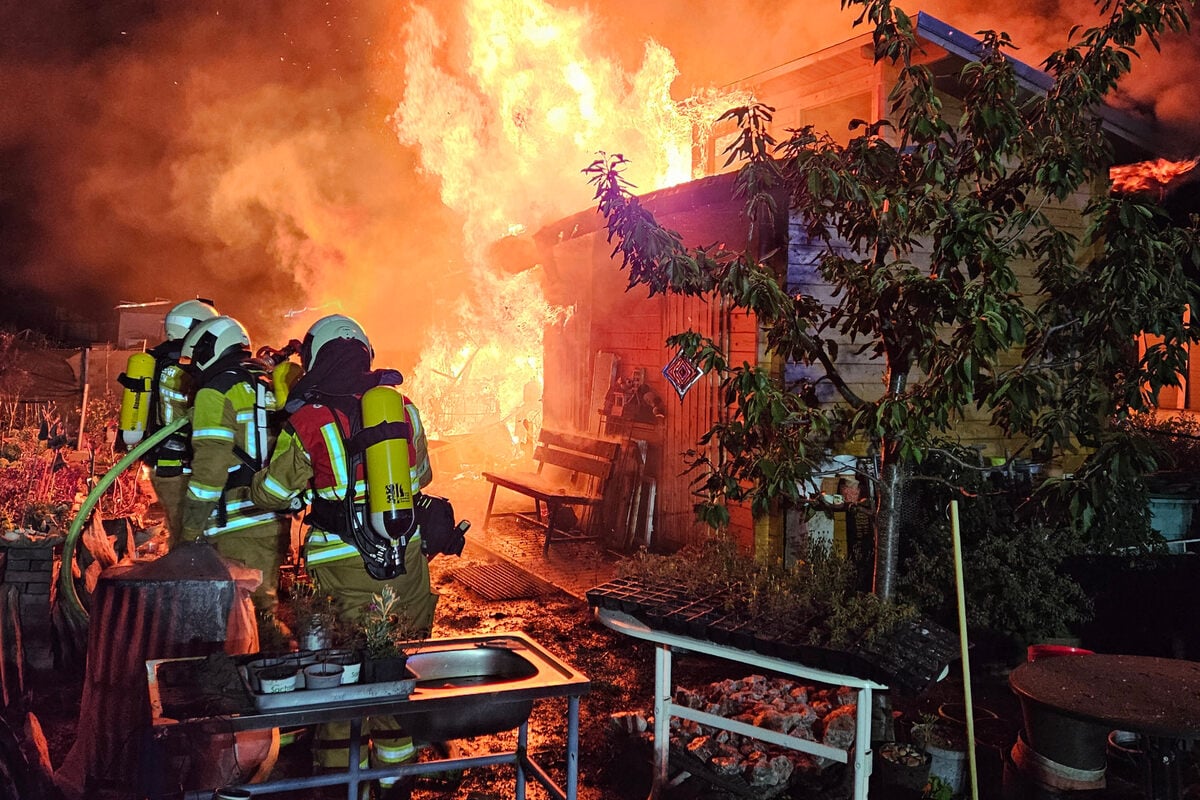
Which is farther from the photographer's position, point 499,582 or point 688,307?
point 688,307

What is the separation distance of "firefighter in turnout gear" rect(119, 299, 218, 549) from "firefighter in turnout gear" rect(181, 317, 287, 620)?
355 mm

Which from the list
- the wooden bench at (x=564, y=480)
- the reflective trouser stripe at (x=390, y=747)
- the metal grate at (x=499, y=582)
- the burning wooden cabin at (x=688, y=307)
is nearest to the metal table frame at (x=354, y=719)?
the reflective trouser stripe at (x=390, y=747)

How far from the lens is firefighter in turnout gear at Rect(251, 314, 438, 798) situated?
4191mm

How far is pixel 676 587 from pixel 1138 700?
2.22 metres

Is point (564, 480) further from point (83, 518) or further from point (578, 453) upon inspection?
point (83, 518)

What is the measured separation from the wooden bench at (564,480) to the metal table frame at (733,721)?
605cm

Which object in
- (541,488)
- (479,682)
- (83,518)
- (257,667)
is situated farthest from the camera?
(541,488)

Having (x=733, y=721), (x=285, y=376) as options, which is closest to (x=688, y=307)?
(x=285, y=376)

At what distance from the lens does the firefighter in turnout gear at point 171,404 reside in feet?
18.0

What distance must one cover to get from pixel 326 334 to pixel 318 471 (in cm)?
70

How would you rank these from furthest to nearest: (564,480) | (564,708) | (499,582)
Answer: (564,480), (499,582), (564,708)

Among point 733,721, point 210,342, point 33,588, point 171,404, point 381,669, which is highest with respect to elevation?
point 210,342

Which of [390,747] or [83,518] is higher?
[83,518]

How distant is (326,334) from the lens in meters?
4.29
